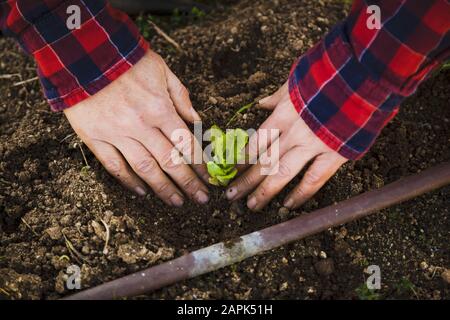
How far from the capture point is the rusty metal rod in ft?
5.85

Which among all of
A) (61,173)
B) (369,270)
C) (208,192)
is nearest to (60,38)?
(61,173)

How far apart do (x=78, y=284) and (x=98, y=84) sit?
627 millimetres

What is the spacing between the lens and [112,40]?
187 centimetres

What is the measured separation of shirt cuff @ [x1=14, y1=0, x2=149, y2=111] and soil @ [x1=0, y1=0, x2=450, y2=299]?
0.33m

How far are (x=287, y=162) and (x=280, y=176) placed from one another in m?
0.05

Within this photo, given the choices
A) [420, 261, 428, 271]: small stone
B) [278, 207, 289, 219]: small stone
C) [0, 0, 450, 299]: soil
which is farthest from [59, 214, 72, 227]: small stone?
[420, 261, 428, 271]: small stone

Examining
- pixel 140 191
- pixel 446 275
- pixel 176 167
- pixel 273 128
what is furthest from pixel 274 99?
pixel 446 275

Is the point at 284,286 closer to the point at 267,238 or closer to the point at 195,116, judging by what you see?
the point at 267,238

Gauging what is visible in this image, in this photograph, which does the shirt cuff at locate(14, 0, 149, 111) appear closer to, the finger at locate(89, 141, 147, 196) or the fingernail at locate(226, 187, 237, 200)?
the finger at locate(89, 141, 147, 196)

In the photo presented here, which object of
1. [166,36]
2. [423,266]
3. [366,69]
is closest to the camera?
[366,69]

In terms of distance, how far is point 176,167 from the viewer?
1.97 meters

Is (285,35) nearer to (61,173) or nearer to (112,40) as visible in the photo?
(112,40)

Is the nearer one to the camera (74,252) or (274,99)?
(74,252)

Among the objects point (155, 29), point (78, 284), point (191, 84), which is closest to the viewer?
point (78, 284)
